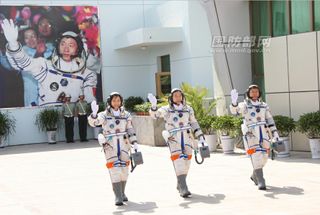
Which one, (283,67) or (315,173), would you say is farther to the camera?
(283,67)

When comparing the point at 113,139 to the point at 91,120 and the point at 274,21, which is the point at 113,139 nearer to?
the point at 91,120

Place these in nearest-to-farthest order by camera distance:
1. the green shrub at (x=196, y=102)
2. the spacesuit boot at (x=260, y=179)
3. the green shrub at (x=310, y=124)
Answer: the spacesuit boot at (x=260, y=179) < the green shrub at (x=310, y=124) < the green shrub at (x=196, y=102)

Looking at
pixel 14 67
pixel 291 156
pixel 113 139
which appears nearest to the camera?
pixel 113 139

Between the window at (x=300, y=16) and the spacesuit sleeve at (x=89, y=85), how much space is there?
9950 mm

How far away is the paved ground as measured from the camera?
8.37 m

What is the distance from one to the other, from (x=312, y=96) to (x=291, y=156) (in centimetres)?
159

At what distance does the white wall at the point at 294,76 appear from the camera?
1376cm

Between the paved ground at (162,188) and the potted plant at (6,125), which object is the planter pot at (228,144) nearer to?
the paved ground at (162,188)

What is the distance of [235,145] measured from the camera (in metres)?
16.1

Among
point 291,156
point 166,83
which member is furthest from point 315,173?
point 166,83

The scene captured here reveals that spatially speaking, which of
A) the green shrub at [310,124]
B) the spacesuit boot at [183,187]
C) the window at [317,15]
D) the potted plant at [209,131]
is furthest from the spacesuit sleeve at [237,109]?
the potted plant at [209,131]

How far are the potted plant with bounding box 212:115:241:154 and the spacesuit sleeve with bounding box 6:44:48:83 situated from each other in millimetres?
9157

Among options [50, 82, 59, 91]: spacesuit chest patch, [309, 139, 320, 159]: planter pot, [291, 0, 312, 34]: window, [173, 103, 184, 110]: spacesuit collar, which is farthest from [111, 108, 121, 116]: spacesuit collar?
[50, 82, 59, 91]: spacesuit chest patch

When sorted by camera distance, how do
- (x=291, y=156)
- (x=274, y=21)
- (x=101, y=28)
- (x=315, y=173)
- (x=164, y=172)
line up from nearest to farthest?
1. (x=315, y=173)
2. (x=164, y=172)
3. (x=291, y=156)
4. (x=274, y=21)
5. (x=101, y=28)
